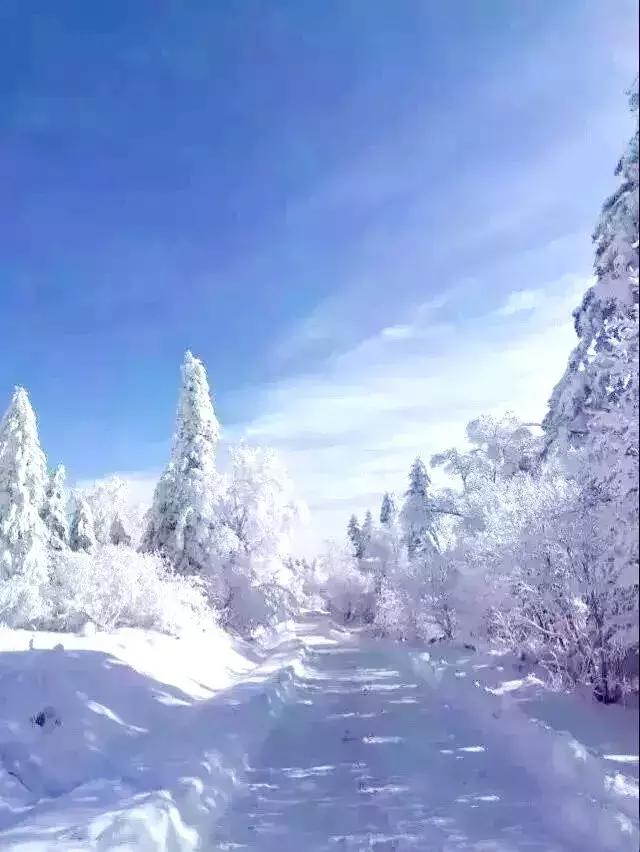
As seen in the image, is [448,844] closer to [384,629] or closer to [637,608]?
[637,608]

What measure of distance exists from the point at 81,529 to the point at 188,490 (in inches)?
850

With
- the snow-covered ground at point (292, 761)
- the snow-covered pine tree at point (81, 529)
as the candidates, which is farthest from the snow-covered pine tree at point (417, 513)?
the snow-covered pine tree at point (81, 529)

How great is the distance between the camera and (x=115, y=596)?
2145 centimetres

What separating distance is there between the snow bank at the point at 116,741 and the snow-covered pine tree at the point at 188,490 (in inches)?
433

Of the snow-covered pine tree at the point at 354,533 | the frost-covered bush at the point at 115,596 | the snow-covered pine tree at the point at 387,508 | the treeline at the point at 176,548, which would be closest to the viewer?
the frost-covered bush at the point at 115,596

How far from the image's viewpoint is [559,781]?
7.69 metres

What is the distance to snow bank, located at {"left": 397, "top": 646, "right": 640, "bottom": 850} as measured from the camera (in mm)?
5652

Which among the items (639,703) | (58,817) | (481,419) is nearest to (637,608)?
(639,703)

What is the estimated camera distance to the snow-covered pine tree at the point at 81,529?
151 ft

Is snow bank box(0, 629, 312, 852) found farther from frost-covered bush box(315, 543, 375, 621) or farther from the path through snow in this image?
frost-covered bush box(315, 543, 375, 621)

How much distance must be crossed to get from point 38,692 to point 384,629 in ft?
112

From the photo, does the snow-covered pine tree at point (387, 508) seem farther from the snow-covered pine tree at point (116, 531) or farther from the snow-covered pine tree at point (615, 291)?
the snow-covered pine tree at point (615, 291)

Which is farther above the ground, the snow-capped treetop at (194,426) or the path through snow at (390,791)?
the snow-capped treetop at (194,426)

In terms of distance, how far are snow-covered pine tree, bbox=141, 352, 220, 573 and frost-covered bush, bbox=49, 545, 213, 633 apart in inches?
224
